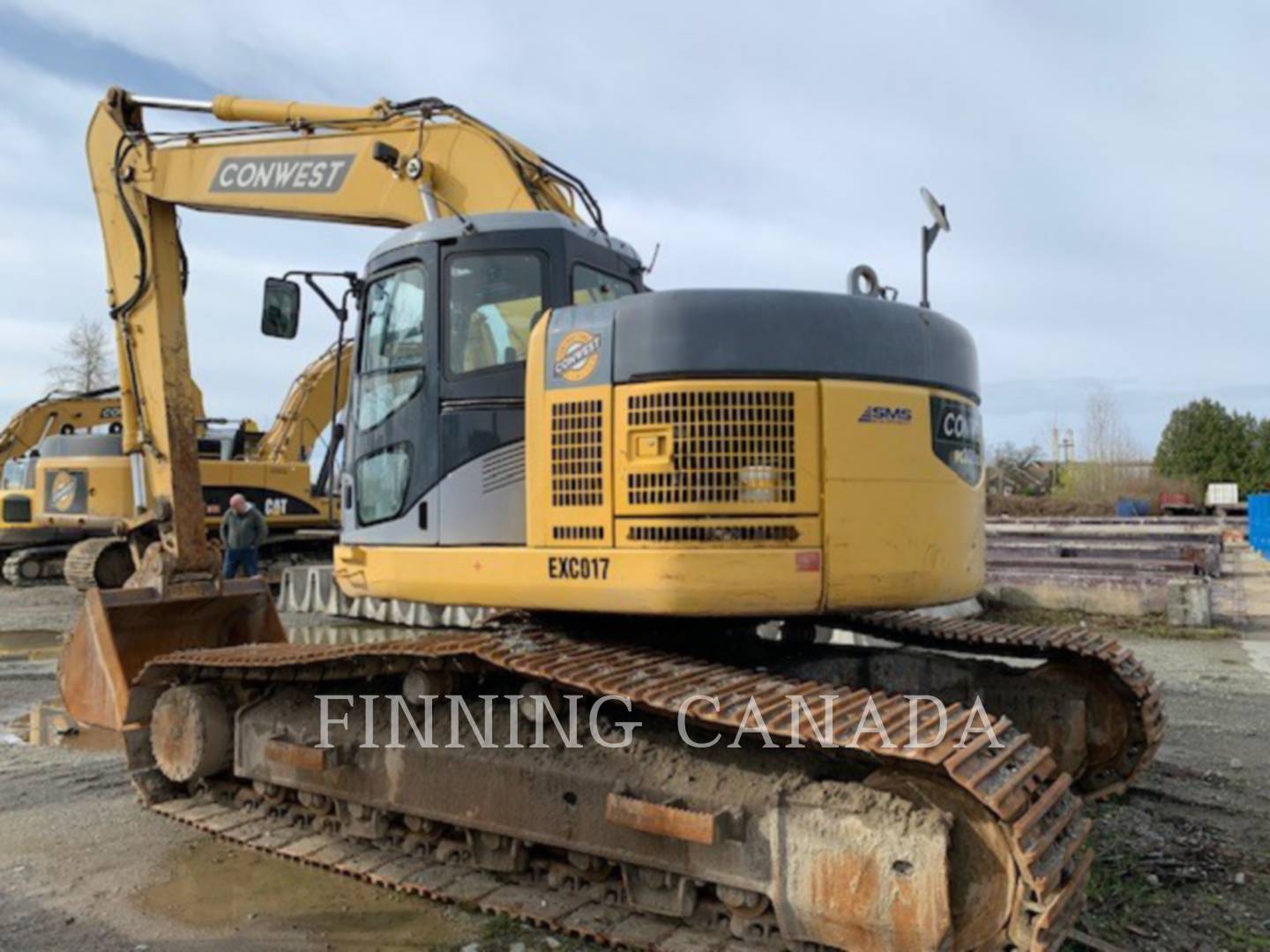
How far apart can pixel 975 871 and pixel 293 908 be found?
265cm

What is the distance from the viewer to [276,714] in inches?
188

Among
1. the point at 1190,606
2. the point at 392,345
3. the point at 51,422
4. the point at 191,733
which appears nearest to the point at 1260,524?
the point at 1190,606

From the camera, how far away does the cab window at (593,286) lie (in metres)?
4.59

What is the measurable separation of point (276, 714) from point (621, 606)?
2.01 m

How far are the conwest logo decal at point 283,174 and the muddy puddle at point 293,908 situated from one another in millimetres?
3714

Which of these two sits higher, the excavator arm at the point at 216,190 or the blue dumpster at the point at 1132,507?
the excavator arm at the point at 216,190

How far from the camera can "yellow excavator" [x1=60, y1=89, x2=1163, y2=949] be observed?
3238 millimetres

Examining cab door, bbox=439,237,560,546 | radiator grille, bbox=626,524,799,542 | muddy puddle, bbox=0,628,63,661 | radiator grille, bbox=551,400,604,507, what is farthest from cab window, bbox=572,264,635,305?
muddy puddle, bbox=0,628,63,661

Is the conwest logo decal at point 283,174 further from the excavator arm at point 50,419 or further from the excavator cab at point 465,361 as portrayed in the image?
the excavator arm at point 50,419

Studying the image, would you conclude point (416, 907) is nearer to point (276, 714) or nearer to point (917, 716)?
point (276, 714)

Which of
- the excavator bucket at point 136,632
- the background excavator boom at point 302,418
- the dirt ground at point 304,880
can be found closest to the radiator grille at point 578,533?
the dirt ground at point 304,880

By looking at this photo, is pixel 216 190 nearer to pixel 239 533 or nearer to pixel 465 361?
pixel 465 361

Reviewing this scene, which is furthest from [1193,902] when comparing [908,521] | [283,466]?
[283,466]

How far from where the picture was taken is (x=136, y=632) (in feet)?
18.6
